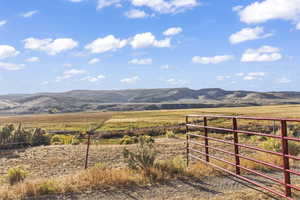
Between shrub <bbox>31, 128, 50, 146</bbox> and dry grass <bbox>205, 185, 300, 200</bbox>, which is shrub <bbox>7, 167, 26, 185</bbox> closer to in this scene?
dry grass <bbox>205, 185, 300, 200</bbox>

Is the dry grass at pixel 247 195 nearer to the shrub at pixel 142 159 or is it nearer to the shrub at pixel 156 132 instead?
the shrub at pixel 142 159

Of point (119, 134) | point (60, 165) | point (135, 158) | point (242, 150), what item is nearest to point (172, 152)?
point (242, 150)

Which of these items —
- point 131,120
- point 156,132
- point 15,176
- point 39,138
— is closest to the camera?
point 15,176

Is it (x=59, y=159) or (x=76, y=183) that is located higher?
(x=76, y=183)

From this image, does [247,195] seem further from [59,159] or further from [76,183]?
[59,159]

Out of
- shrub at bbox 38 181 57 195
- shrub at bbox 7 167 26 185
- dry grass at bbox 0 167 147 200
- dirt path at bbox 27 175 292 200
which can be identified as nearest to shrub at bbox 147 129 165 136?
shrub at bbox 7 167 26 185

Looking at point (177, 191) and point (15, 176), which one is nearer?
point (177, 191)

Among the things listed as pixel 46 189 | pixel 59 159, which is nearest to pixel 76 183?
pixel 46 189

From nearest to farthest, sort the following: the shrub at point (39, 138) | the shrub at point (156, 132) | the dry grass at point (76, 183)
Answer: the dry grass at point (76, 183) → the shrub at point (39, 138) → the shrub at point (156, 132)

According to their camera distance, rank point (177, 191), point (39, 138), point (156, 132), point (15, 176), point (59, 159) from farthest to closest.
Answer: point (156, 132) → point (39, 138) → point (59, 159) → point (15, 176) → point (177, 191)

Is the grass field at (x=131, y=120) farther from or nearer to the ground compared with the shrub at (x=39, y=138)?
nearer to the ground

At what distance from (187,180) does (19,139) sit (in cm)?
2143

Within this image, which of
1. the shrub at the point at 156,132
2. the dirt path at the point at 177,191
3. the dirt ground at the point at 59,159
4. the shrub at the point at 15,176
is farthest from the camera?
the shrub at the point at 156,132

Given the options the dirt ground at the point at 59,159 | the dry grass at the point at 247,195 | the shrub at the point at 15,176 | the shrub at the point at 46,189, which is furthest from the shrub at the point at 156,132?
the dry grass at the point at 247,195
